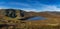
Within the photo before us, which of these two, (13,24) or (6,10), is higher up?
(6,10)

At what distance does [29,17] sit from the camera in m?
2.05

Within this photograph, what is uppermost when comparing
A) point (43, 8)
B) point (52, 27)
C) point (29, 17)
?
point (43, 8)

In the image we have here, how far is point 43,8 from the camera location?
2.07 meters

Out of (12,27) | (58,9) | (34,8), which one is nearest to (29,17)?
(34,8)

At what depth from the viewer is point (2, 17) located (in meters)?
2.03

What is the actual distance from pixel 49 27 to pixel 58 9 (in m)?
0.33

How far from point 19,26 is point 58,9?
2.24ft

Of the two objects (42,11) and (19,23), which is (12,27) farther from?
(42,11)

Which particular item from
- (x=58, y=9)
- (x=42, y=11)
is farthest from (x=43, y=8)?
(x=58, y=9)

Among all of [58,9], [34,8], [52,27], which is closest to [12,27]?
[34,8]

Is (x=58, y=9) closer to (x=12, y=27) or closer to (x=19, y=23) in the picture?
(x=19, y=23)

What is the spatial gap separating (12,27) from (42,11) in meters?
0.54

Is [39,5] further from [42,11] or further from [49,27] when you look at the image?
[49,27]

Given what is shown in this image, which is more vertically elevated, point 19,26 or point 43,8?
point 43,8
